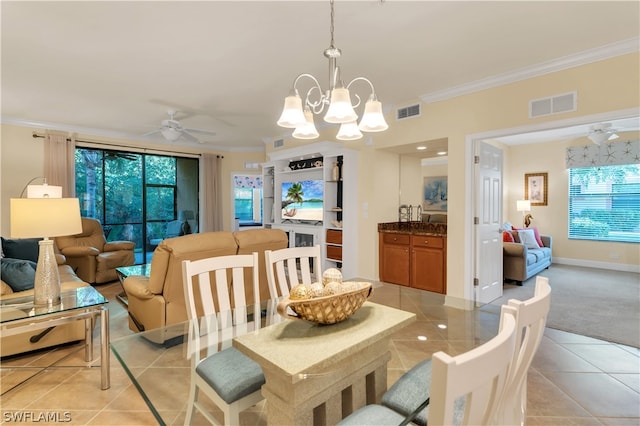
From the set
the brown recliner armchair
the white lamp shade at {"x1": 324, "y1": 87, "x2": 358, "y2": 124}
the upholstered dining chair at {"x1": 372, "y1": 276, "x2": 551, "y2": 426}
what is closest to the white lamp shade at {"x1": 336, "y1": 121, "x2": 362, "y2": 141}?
the white lamp shade at {"x1": 324, "y1": 87, "x2": 358, "y2": 124}

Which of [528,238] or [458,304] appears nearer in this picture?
[458,304]

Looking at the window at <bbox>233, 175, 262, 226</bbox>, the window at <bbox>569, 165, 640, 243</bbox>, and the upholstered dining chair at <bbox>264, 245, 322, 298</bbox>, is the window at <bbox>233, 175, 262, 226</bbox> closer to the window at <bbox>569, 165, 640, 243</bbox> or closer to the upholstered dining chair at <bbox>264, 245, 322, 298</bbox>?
the upholstered dining chair at <bbox>264, 245, 322, 298</bbox>

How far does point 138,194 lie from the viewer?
6.29 metres

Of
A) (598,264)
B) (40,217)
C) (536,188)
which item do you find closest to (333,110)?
Result: (40,217)

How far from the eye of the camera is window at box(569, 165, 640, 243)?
5898 mm

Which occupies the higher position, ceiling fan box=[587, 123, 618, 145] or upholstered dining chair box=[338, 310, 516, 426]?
ceiling fan box=[587, 123, 618, 145]

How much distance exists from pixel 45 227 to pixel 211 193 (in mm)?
4975

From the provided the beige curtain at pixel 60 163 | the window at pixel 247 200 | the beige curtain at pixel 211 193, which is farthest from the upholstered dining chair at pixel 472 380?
the window at pixel 247 200

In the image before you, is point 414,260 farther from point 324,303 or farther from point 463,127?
point 324,303

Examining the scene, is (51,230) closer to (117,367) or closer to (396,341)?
(117,367)

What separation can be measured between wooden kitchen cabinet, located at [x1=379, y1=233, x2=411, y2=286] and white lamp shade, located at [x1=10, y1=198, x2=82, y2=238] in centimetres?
371

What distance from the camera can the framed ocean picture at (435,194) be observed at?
5070mm

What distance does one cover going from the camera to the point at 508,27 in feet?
8.17

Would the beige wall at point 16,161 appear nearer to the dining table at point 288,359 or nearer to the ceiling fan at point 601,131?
the dining table at point 288,359
